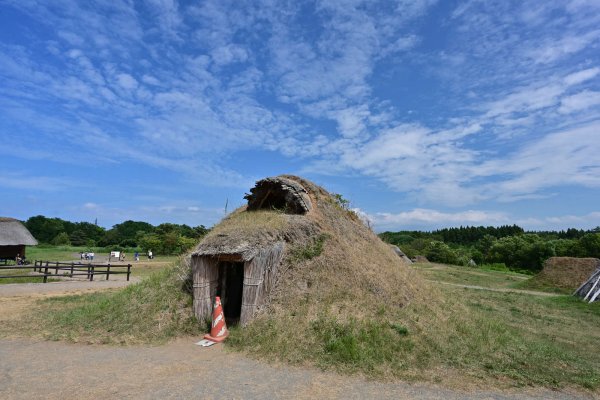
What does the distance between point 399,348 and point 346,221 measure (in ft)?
18.5

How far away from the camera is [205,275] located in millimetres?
8656

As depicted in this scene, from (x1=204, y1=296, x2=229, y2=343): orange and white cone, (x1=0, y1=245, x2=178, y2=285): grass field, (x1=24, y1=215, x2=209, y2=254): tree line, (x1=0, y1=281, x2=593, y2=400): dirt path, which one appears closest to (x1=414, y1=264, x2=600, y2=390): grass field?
(x1=0, y1=281, x2=593, y2=400): dirt path

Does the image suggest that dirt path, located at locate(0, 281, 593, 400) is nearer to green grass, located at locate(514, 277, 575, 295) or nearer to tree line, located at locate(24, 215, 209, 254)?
green grass, located at locate(514, 277, 575, 295)

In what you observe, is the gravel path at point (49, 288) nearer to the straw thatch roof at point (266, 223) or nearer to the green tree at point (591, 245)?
the straw thatch roof at point (266, 223)


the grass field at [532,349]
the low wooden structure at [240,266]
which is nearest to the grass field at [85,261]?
the low wooden structure at [240,266]

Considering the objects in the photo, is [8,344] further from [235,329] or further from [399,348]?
[399,348]

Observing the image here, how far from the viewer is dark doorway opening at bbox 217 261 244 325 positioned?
931 cm

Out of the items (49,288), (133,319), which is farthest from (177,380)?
(49,288)

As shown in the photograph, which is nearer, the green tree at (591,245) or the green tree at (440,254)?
the green tree at (591,245)

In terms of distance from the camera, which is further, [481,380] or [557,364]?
[557,364]

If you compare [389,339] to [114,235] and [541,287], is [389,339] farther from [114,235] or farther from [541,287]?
[114,235]

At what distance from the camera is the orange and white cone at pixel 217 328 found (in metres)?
7.92

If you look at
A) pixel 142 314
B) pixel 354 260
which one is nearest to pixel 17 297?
pixel 142 314

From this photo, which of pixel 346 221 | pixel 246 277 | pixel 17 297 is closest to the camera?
pixel 246 277
